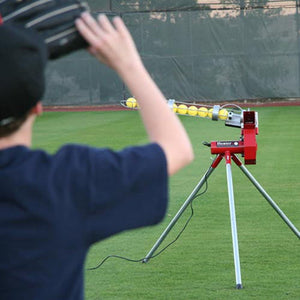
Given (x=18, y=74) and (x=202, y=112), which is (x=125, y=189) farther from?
(x=202, y=112)

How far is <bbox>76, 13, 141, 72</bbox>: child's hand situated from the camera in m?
2.16

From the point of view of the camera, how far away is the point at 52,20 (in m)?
2.17

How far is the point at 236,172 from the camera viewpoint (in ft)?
46.1

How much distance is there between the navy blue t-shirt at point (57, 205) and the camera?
2.07 meters

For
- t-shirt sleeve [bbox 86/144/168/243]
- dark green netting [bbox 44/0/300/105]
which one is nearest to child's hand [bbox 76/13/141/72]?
t-shirt sleeve [bbox 86/144/168/243]

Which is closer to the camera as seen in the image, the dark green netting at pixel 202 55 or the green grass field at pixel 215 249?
the green grass field at pixel 215 249

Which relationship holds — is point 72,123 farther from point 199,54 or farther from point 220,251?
point 220,251

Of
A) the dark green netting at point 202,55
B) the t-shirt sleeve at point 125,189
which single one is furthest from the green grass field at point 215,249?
the dark green netting at point 202,55

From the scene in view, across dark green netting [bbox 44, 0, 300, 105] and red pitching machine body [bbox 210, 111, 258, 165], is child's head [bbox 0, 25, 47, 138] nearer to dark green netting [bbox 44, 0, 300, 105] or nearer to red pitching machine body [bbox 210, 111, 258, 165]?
red pitching machine body [bbox 210, 111, 258, 165]

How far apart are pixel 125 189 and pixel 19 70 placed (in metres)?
0.37

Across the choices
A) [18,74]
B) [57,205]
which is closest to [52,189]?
[57,205]

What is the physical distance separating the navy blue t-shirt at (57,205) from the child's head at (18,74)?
8cm

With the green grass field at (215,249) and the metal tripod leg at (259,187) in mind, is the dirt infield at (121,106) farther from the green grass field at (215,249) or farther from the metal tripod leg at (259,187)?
the metal tripod leg at (259,187)

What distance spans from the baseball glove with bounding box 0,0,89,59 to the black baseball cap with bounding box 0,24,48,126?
7cm
